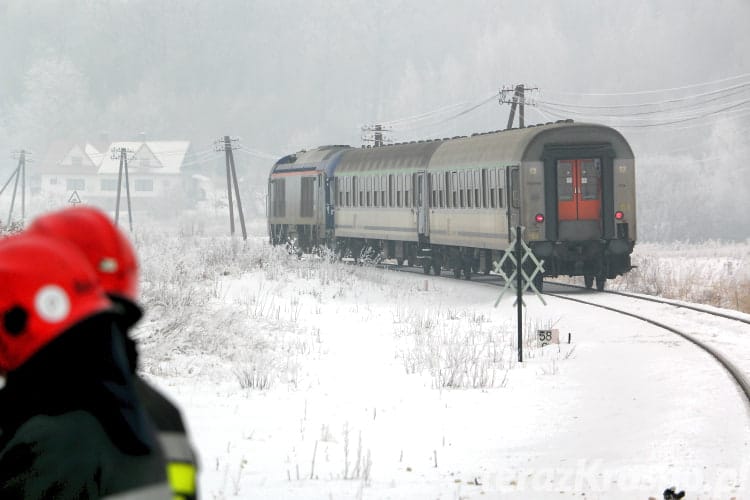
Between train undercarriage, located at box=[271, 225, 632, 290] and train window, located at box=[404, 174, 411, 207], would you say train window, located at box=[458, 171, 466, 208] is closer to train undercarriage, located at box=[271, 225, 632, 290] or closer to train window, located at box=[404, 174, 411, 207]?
train undercarriage, located at box=[271, 225, 632, 290]

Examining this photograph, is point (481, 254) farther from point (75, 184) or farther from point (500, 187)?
point (75, 184)

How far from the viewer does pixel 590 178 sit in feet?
79.6

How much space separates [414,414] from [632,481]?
3.47m

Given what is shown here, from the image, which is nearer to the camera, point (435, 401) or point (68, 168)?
point (435, 401)

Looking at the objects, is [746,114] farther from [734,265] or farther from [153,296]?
[153,296]

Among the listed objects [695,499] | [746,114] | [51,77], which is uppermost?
[51,77]

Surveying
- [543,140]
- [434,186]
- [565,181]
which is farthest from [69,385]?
[434,186]

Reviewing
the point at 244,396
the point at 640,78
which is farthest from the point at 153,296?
the point at 640,78

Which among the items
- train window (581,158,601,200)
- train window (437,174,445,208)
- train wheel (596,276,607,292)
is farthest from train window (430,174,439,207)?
train window (581,158,601,200)

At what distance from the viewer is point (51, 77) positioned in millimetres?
175375

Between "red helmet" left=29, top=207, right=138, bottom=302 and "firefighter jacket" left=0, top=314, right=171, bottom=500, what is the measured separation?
0.47 feet

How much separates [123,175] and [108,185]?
11.6 feet

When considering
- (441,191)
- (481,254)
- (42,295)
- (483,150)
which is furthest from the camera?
(441,191)

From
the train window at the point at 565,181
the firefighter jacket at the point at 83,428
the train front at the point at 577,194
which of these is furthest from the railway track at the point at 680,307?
the firefighter jacket at the point at 83,428
